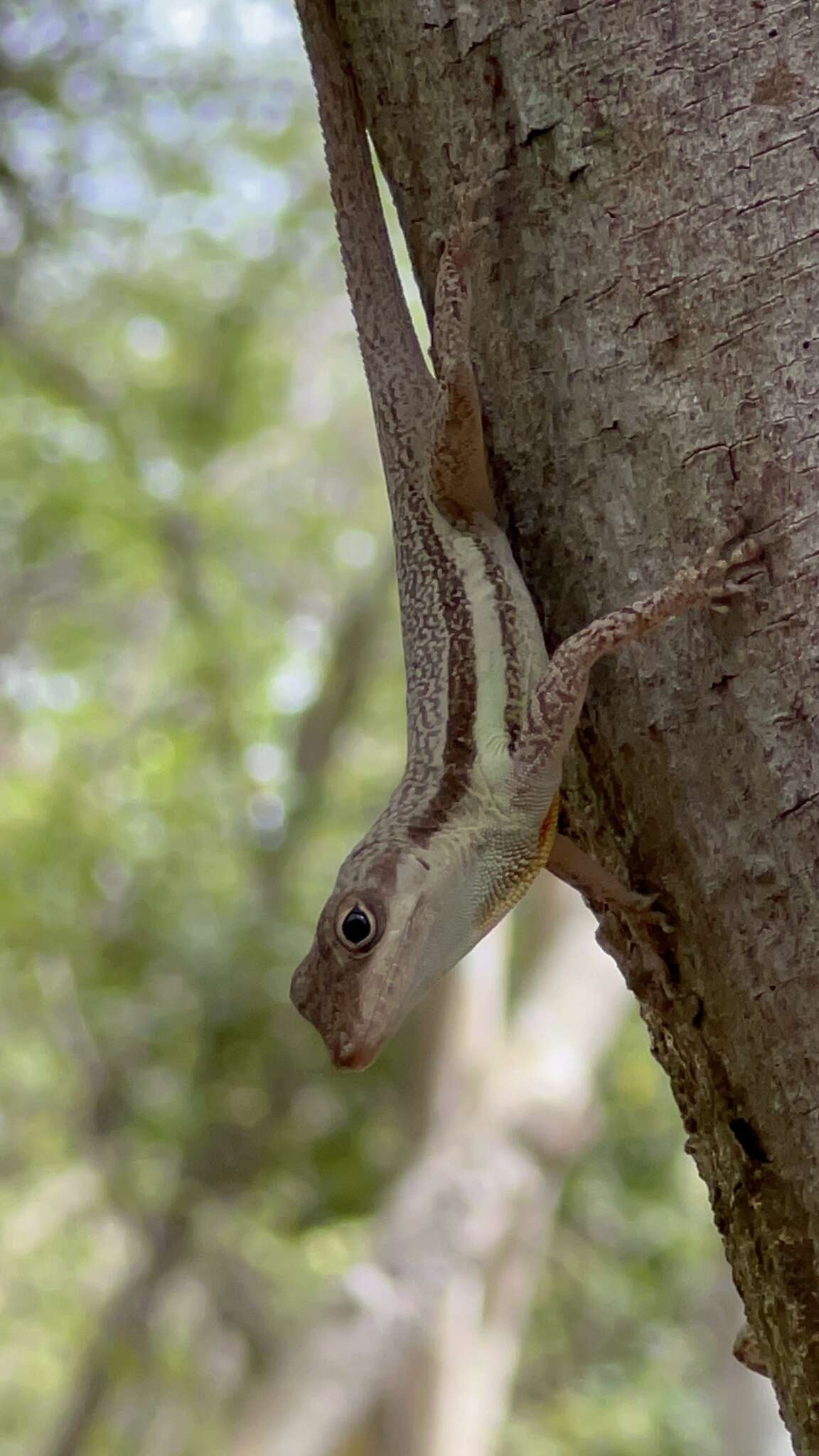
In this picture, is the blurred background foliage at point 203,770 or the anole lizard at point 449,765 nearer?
the anole lizard at point 449,765

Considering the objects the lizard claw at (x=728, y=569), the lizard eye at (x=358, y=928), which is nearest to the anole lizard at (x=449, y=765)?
the lizard eye at (x=358, y=928)

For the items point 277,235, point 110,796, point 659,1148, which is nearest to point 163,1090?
point 110,796

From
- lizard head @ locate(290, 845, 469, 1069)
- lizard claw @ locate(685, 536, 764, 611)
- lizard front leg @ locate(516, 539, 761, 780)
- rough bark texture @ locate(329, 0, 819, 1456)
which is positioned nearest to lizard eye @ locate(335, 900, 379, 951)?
lizard head @ locate(290, 845, 469, 1069)

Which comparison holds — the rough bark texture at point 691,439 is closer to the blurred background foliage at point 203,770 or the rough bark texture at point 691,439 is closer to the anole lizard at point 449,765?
the anole lizard at point 449,765

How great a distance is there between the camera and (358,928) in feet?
7.51

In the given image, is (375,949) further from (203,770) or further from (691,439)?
(203,770)

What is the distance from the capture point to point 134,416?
1113 centimetres

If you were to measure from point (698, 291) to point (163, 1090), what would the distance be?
9.54 meters

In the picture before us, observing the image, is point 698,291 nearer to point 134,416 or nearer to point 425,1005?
point 425,1005

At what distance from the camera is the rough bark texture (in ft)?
5.75

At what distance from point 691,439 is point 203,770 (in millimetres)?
10891

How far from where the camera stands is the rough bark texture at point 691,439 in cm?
175

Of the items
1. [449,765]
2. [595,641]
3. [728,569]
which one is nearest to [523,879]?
[449,765]

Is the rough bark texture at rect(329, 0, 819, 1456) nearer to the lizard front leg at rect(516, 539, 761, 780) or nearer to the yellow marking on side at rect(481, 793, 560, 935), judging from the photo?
the lizard front leg at rect(516, 539, 761, 780)
